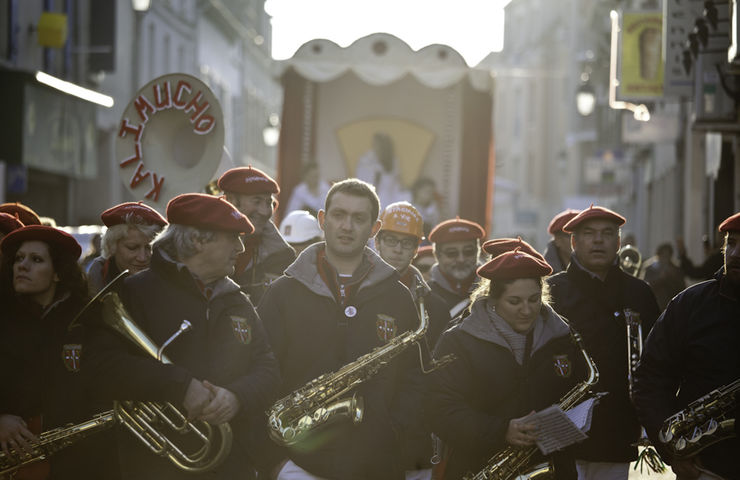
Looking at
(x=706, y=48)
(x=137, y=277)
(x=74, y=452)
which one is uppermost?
(x=706, y=48)

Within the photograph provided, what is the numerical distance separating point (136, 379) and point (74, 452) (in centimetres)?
100

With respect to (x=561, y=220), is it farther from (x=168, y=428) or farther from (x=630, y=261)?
(x=168, y=428)

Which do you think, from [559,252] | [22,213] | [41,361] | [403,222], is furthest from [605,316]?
[22,213]

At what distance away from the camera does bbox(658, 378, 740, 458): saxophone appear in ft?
17.6

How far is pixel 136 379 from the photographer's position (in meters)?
5.07

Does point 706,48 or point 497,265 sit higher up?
point 706,48

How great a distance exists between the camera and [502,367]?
5820 millimetres

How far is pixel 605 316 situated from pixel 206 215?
2574mm

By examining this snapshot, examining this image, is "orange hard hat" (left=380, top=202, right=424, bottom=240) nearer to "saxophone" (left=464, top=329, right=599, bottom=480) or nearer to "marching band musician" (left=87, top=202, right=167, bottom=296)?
"marching band musician" (left=87, top=202, right=167, bottom=296)

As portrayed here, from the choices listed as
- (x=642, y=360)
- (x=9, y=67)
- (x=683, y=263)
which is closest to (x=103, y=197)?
(x=9, y=67)

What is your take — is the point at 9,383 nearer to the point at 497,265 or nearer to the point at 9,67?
the point at 497,265

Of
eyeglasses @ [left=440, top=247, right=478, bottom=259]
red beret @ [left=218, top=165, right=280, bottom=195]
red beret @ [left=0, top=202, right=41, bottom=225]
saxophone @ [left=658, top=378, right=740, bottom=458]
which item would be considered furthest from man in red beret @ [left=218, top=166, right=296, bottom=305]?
saxophone @ [left=658, top=378, right=740, bottom=458]

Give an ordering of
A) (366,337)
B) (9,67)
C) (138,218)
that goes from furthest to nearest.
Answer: (9,67)
(138,218)
(366,337)

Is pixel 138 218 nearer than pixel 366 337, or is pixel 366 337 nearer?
pixel 366 337
